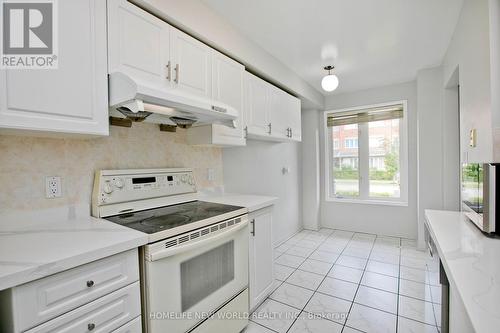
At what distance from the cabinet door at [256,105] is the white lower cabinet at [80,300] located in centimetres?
160

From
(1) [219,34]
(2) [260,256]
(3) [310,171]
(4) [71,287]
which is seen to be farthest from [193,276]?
(3) [310,171]

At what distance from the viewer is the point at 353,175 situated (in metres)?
4.13

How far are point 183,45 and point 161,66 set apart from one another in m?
0.28

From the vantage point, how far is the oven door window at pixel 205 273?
131 centimetres

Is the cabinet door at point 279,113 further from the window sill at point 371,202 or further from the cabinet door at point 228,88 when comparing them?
the window sill at point 371,202

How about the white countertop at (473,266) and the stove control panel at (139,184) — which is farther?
the stove control panel at (139,184)

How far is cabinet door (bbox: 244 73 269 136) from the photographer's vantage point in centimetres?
230

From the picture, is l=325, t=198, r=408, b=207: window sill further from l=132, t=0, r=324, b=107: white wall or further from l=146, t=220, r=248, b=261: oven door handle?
l=146, t=220, r=248, b=261: oven door handle

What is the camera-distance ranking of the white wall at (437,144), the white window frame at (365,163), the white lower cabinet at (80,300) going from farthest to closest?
the white window frame at (365,163)
the white wall at (437,144)
the white lower cabinet at (80,300)

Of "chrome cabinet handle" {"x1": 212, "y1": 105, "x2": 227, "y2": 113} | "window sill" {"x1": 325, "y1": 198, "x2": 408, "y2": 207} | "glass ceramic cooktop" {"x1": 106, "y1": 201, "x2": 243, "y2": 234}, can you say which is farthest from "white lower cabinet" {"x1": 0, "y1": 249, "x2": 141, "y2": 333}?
"window sill" {"x1": 325, "y1": 198, "x2": 408, "y2": 207}

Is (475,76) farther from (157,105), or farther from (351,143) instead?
(351,143)

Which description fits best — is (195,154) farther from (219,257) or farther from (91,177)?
(219,257)

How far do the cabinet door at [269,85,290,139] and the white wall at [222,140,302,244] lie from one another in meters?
0.38

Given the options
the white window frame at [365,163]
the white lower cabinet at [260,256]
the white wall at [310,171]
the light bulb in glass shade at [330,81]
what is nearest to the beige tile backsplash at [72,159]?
the white lower cabinet at [260,256]
